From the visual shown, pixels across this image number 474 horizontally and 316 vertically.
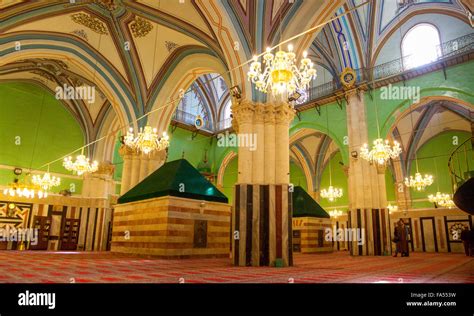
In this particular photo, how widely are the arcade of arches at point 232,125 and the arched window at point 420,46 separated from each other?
0.06m

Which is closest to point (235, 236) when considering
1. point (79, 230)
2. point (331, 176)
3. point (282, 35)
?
point (282, 35)

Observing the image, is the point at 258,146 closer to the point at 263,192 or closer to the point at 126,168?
the point at 263,192

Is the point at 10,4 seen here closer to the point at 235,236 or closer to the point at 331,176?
the point at 235,236

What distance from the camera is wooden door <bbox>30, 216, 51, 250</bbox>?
1296 cm

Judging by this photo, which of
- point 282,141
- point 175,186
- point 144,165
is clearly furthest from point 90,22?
point 282,141

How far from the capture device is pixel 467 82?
10398 millimetres

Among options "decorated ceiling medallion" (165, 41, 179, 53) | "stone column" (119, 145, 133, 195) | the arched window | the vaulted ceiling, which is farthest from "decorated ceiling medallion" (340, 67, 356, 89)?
"stone column" (119, 145, 133, 195)

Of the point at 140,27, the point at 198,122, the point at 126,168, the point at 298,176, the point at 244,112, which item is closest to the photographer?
Result: the point at 244,112

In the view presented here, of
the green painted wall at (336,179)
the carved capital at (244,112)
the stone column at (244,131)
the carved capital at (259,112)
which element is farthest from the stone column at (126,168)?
the green painted wall at (336,179)

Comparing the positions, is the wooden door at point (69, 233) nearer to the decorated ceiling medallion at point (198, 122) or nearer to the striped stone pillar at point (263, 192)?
the decorated ceiling medallion at point (198, 122)

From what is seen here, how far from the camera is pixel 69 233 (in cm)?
1381

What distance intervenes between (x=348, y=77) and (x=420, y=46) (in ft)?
9.40

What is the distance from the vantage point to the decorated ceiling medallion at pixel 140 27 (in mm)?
9922

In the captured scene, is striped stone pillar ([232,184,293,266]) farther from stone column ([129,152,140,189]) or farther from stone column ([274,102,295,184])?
stone column ([129,152,140,189])
